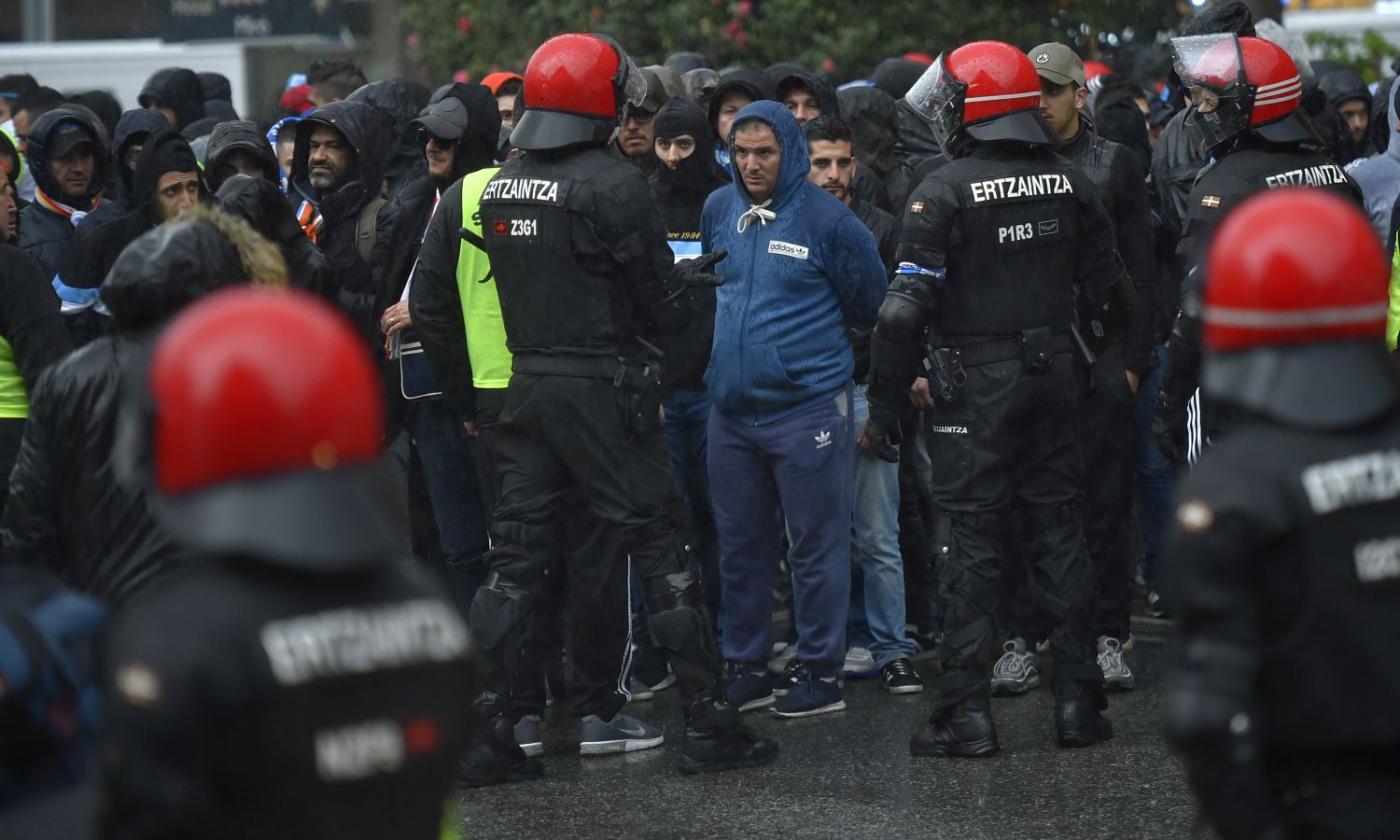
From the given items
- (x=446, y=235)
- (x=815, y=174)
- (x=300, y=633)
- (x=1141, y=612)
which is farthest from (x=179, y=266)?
(x=1141, y=612)

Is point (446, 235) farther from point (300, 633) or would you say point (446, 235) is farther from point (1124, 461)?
point (300, 633)

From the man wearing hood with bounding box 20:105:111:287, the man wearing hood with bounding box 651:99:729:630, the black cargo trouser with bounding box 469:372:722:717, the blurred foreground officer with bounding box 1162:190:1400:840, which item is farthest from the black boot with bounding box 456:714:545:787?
the blurred foreground officer with bounding box 1162:190:1400:840

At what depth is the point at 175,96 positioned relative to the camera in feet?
36.2

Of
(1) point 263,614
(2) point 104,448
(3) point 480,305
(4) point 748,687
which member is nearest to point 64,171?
(3) point 480,305

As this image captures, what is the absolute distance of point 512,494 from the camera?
251 inches

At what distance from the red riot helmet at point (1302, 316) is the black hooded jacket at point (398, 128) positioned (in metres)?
4.98

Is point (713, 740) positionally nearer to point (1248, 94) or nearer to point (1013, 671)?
point (1013, 671)

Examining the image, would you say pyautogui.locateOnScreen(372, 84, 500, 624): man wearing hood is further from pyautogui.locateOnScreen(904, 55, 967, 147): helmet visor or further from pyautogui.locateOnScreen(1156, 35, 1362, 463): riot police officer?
pyautogui.locateOnScreen(1156, 35, 1362, 463): riot police officer

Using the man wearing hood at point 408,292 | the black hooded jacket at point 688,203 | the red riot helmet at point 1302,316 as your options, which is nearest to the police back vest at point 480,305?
the man wearing hood at point 408,292

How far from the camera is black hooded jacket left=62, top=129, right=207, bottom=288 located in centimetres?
687

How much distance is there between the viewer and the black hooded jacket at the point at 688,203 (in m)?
7.48

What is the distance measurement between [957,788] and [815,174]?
263 centimetres

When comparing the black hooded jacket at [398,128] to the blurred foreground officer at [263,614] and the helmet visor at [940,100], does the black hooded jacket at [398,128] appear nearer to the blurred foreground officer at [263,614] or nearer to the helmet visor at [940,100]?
the helmet visor at [940,100]

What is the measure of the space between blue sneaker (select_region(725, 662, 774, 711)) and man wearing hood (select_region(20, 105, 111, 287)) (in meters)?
3.05
